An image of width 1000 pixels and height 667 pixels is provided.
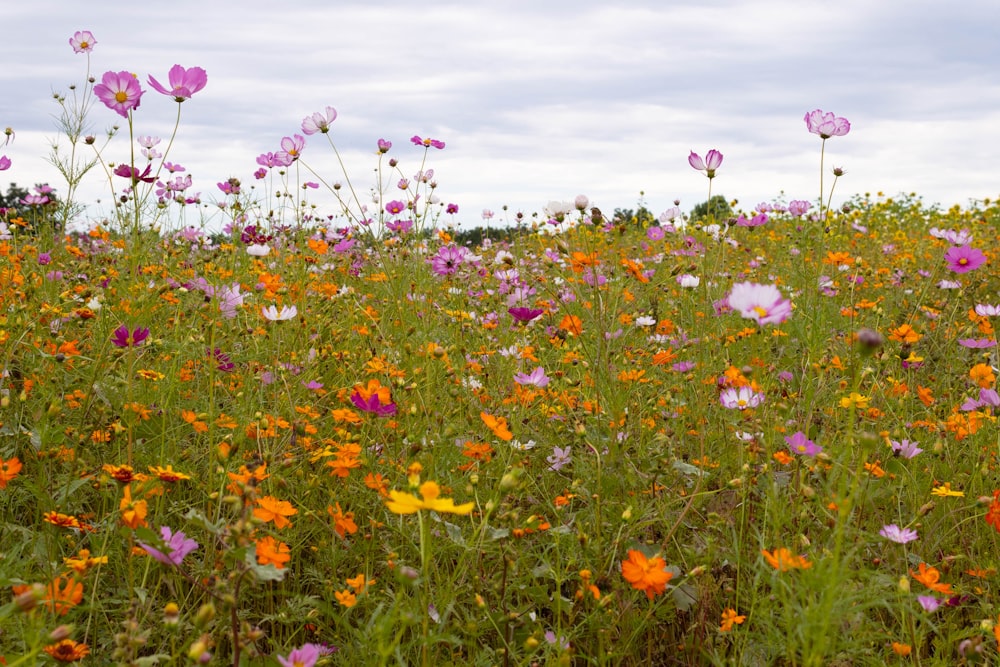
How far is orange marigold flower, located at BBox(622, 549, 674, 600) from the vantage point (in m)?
1.19

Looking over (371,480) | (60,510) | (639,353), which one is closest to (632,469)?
(371,480)

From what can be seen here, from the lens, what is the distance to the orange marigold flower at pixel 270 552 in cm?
119

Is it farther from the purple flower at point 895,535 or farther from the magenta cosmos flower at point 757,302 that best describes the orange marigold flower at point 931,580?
the magenta cosmos flower at point 757,302

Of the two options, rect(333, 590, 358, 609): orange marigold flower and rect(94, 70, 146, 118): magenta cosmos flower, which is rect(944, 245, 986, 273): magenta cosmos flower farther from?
rect(94, 70, 146, 118): magenta cosmos flower

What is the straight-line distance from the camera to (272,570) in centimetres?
98

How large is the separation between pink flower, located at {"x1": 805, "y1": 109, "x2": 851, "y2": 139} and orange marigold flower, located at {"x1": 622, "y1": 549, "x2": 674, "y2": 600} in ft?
4.93

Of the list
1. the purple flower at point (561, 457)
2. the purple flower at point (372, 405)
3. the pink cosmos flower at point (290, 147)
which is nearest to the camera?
the purple flower at point (372, 405)

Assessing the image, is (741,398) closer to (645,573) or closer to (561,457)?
(561,457)

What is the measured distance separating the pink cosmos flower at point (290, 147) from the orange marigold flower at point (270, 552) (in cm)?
180

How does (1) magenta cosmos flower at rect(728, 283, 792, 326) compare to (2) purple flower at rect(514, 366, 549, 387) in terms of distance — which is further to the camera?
(2) purple flower at rect(514, 366, 549, 387)

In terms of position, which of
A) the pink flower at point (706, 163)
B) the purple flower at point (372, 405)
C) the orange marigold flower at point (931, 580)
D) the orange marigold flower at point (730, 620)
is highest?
the pink flower at point (706, 163)

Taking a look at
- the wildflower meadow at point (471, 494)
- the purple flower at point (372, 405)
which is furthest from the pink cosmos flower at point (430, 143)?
the purple flower at point (372, 405)

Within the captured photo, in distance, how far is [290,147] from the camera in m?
2.82

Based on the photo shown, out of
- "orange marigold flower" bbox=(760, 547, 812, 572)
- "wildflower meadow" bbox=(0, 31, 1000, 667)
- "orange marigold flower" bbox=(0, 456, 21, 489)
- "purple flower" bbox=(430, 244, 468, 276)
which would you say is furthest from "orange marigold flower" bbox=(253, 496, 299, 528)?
"purple flower" bbox=(430, 244, 468, 276)
